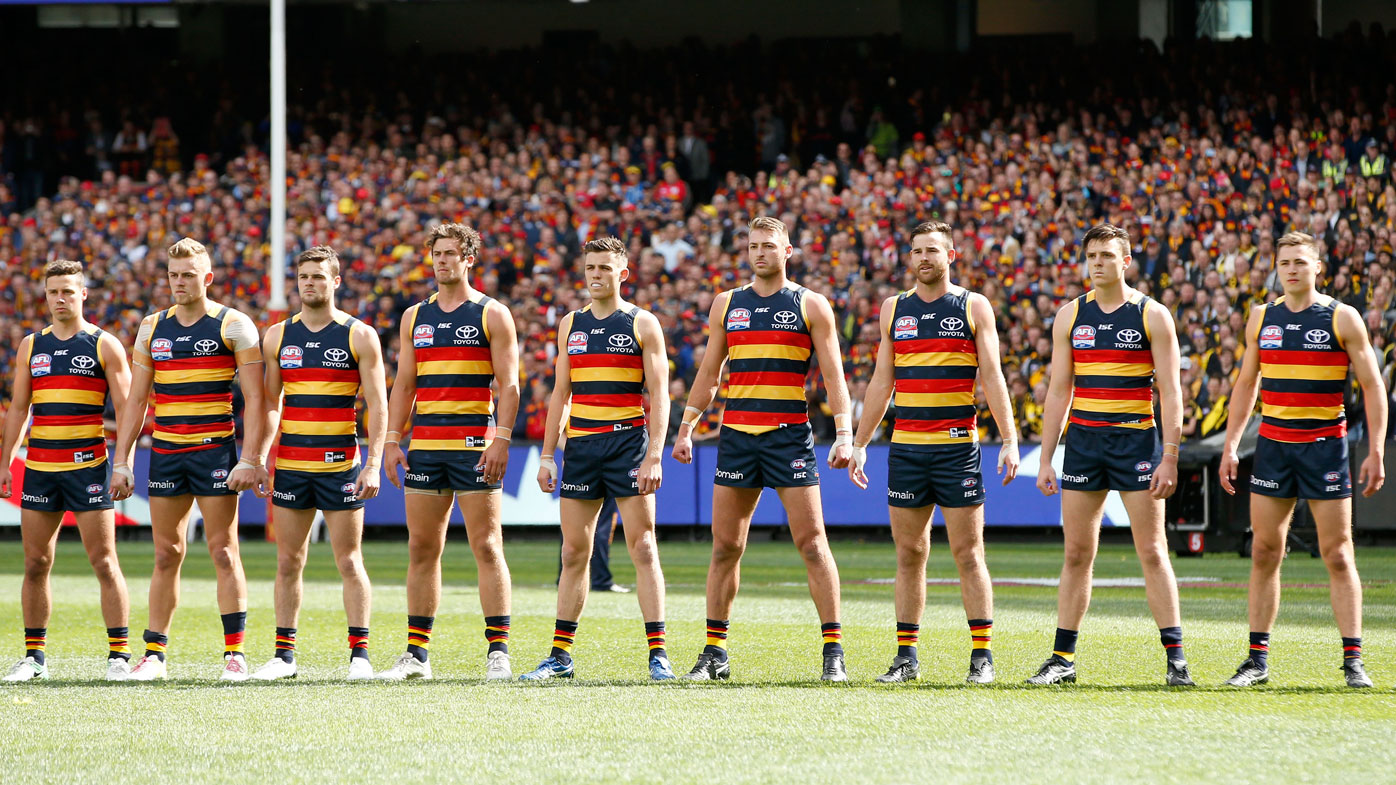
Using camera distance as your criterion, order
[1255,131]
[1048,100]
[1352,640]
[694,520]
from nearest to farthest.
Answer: [1352,640] < [694,520] < [1255,131] < [1048,100]

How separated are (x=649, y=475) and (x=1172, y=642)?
103 inches

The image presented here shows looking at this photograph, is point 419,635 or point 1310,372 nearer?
point 1310,372

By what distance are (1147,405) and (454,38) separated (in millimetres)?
25702

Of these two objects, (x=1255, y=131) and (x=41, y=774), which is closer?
(x=41, y=774)

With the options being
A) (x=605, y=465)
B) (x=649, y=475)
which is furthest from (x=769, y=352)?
(x=605, y=465)

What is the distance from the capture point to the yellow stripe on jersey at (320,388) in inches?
328

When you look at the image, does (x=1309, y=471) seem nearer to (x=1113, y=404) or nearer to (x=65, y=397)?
(x=1113, y=404)

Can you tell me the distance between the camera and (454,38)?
3164 centimetres

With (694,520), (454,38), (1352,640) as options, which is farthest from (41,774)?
(454,38)

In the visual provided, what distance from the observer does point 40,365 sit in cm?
877

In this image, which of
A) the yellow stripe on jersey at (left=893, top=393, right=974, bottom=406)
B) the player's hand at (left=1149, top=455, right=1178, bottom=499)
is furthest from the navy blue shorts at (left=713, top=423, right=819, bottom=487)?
the player's hand at (left=1149, top=455, right=1178, bottom=499)

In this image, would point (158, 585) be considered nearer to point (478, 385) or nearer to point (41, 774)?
point (478, 385)

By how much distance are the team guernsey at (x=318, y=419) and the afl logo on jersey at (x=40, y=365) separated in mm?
1347

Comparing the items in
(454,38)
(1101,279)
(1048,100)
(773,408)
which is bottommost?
(773,408)
